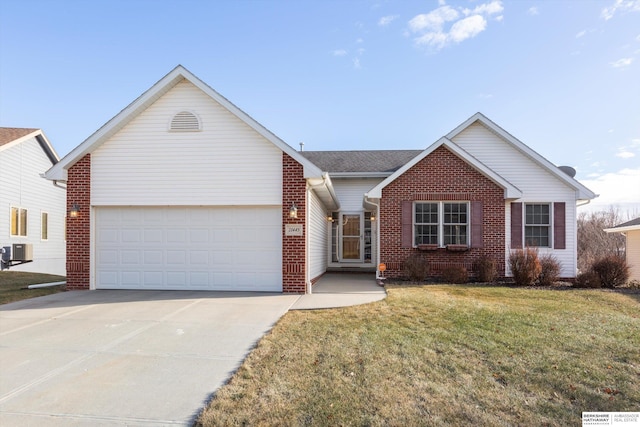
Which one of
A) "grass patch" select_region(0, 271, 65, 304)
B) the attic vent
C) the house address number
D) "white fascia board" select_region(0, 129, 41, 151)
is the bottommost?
"grass patch" select_region(0, 271, 65, 304)

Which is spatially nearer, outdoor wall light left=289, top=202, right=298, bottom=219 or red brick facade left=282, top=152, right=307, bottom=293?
outdoor wall light left=289, top=202, right=298, bottom=219

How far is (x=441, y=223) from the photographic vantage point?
39.7 feet

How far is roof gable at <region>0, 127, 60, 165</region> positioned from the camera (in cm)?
1572

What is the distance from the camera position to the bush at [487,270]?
11.4 metres

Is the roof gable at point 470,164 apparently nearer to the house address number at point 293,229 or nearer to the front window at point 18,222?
the house address number at point 293,229

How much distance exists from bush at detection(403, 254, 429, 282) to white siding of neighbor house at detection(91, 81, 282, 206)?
201 inches

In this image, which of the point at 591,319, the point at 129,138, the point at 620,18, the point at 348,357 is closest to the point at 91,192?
the point at 129,138

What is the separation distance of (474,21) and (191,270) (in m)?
11.2

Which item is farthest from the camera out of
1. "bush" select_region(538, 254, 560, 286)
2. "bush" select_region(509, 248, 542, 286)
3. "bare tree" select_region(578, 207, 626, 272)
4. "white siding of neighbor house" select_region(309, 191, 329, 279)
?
"bare tree" select_region(578, 207, 626, 272)

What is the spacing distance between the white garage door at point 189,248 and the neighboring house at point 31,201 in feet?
28.2

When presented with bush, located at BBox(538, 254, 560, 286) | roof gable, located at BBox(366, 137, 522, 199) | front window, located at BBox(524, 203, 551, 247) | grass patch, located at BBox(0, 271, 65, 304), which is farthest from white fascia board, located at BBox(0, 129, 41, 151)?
bush, located at BBox(538, 254, 560, 286)

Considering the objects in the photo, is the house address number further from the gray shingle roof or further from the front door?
the gray shingle roof

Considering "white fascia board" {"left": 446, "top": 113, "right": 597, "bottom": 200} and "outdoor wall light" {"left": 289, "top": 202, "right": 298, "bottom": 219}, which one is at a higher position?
"white fascia board" {"left": 446, "top": 113, "right": 597, "bottom": 200}

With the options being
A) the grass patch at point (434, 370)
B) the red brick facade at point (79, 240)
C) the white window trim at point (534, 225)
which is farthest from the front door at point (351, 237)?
the red brick facade at point (79, 240)
